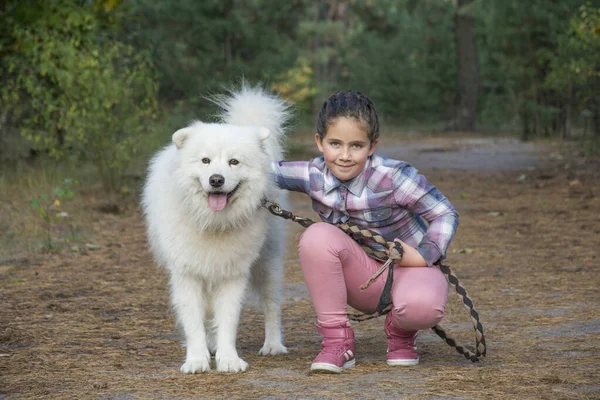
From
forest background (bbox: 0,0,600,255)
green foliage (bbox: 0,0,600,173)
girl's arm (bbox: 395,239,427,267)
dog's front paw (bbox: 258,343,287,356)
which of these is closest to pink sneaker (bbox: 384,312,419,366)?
girl's arm (bbox: 395,239,427,267)

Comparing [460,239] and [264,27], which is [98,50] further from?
[264,27]

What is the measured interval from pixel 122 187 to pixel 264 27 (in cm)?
1060

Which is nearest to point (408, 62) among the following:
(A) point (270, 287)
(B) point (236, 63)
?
(B) point (236, 63)

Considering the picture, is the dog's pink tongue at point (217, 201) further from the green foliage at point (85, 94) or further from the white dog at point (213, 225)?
the green foliage at point (85, 94)

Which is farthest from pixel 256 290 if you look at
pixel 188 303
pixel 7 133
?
pixel 7 133

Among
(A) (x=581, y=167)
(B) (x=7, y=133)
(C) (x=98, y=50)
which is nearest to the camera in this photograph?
(C) (x=98, y=50)

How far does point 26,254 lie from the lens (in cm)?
757

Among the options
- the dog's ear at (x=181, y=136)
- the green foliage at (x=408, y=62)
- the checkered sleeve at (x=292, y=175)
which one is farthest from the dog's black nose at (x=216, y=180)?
the green foliage at (x=408, y=62)

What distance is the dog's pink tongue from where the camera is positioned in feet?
13.3

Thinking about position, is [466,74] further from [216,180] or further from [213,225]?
[216,180]

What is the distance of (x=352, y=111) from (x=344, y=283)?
811 millimetres

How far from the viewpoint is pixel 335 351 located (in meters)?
3.95

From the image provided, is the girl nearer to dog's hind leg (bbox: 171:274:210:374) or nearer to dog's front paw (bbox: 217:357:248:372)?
dog's front paw (bbox: 217:357:248:372)

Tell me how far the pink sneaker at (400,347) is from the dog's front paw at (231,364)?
0.69 meters
